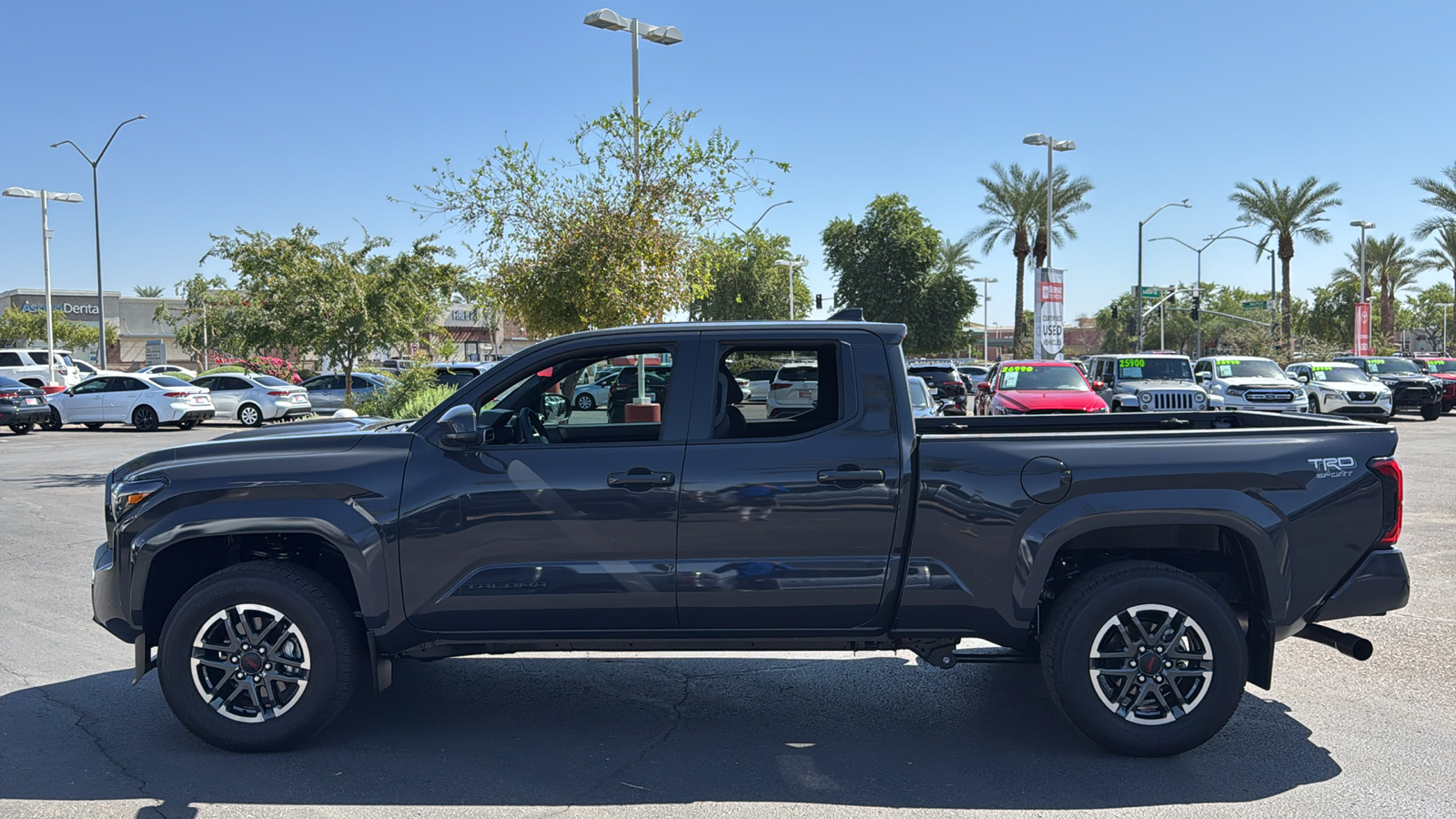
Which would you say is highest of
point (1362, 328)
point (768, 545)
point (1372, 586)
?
point (1362, 328)

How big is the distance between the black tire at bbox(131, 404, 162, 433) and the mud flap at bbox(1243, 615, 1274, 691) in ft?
92.1

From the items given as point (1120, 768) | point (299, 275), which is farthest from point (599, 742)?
point (299, 275)

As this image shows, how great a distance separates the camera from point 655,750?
482 centimetres

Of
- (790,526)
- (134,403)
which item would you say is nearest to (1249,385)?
(790,526)

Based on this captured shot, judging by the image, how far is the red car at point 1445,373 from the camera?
1203 inches

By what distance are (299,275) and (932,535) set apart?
17445mm

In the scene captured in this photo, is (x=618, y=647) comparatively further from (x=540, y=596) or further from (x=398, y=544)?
(x=398, y=544)

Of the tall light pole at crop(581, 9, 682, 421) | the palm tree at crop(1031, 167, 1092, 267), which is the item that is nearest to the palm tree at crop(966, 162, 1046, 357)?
the palm tree at crop(1031, 167, 1092, 267)

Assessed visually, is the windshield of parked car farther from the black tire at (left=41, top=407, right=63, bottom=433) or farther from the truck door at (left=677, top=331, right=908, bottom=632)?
the black tire at (left=41, top=407, right=63, bottom=433)

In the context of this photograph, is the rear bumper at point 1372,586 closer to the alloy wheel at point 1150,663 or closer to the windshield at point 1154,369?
the alloy wheel at point 1150,663

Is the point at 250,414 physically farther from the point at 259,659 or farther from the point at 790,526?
the point at 790,526

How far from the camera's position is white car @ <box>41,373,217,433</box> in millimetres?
27312

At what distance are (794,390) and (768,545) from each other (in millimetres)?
1865

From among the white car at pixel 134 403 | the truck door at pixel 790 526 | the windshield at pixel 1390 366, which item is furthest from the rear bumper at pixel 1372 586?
the windshield at pixel 1390 366
